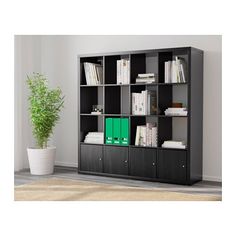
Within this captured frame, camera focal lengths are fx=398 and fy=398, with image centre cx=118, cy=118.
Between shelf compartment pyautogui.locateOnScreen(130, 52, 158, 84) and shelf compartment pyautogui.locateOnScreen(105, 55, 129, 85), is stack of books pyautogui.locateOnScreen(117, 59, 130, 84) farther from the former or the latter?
shelf compartment pyautogui.locateOnScreen(105, 55, 129, 85)

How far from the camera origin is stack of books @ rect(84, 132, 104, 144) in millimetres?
5688

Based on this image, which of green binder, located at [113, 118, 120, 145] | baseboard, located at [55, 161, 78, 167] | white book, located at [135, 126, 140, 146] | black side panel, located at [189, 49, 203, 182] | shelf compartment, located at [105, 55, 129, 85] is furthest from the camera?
baseboard, located at [55, 161, 78, 167]

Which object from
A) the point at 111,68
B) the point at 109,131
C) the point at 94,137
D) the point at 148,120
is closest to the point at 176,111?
the point at 148,120

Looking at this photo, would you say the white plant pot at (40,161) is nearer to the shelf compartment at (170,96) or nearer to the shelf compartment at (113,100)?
the shelf compartment at (113,100)

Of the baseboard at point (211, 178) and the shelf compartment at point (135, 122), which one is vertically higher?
the shelf compartment at point (135, 122)

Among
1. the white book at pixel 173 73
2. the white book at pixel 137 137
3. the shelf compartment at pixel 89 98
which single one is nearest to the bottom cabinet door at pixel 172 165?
the white book at pixel 137 137

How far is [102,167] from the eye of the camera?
5617 millimetres

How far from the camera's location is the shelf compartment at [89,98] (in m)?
5.82

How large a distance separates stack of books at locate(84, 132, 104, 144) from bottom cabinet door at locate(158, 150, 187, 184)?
37.8 inches

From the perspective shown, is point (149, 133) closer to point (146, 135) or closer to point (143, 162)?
point (146, 135)

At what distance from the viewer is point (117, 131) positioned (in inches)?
215

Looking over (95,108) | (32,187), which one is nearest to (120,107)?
(95,108)

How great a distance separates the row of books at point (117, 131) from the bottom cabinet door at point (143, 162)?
0.66ft

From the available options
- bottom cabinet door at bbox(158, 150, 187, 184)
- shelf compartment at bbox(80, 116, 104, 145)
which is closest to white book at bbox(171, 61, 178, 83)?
bottom cabinet door at bbox(158, 150, 187, 184)
